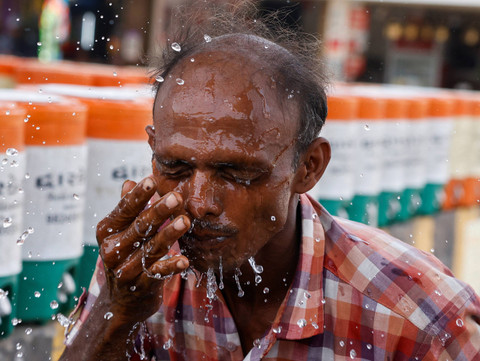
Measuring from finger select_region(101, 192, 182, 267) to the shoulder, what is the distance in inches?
27.4

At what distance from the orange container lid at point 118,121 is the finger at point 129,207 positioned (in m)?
1.57

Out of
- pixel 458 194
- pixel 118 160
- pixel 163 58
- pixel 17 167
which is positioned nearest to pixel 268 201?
pixel 163 58

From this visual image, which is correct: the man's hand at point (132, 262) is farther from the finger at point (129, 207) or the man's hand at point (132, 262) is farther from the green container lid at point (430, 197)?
the green container lid at point (430, 197)

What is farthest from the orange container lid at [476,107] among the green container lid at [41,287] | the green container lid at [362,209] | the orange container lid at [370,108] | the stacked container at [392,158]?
the green container lid at [41,287]

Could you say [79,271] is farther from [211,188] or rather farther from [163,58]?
[211,188]

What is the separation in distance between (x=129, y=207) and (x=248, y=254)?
39cm

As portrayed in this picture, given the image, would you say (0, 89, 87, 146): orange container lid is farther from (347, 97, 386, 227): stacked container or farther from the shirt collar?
(347, 97, 386, 227): stacked container

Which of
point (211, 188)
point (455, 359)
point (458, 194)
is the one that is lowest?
point (458, 194)

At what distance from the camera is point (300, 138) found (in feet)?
7.55

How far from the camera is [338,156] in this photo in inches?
190

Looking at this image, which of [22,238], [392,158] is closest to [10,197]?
[22,238]

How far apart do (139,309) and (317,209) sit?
27.8 inches

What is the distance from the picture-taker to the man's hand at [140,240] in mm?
1914

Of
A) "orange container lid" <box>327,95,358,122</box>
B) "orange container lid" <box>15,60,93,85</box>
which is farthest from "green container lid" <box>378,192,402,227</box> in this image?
"orange container lid" <box>15,60,93,85</box>
